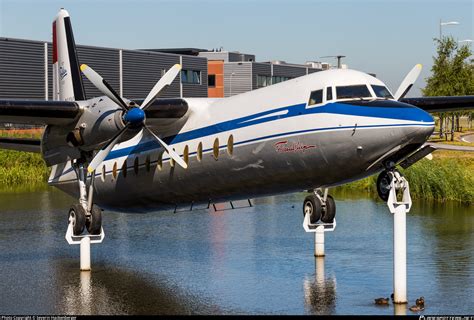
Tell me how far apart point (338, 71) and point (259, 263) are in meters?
12.2

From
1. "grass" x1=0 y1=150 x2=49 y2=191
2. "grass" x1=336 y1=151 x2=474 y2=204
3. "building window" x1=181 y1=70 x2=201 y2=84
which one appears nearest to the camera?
"grass" x1=336 y1=151 x2=474 y2=204

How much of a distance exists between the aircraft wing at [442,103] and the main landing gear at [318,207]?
4649mm

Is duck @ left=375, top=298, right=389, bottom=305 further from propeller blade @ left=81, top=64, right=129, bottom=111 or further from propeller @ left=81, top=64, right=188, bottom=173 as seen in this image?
propeller blade @ left=81, top=64, right=129, bottom=111

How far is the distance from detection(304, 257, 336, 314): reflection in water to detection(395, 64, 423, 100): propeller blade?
22.6 ft

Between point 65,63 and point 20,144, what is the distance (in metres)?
4.33

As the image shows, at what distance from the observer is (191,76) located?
374 feet

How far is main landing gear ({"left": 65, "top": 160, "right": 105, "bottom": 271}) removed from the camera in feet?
101

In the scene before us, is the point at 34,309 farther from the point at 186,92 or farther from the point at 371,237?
the point at 186,92

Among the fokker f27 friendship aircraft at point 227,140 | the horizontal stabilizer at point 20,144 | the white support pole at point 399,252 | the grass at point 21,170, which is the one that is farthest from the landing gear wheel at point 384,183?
the grass at point 21,170

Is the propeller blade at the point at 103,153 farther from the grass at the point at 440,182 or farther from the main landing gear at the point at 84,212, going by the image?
the grass at the point at 440,182

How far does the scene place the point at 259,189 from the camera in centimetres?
2675

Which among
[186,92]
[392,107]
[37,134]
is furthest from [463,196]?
[186,92]

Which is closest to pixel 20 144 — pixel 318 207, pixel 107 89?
pixel 107 89

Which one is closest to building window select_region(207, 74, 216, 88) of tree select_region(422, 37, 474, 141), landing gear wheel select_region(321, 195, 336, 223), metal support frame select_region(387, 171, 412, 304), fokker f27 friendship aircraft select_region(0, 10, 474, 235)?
tree select_region(422, 37, 474, 141)
